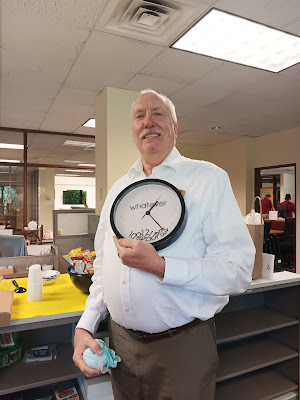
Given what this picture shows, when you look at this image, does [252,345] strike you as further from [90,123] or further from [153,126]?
[90,123]

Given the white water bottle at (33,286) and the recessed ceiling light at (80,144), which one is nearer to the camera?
the white water bottle at (33,286)

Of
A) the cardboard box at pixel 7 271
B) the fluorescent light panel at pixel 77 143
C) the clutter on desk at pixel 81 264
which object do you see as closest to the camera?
the clutter on desk at pixel 81 264

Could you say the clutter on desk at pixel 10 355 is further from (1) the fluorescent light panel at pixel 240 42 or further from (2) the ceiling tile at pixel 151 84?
(2) the ceiling tile at pixel 151 84

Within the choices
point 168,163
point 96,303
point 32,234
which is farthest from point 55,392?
point 32,234

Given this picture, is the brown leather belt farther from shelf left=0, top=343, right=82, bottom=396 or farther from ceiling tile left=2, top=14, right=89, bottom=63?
ceiling tile left=2, top=14, right=89, bottom=63

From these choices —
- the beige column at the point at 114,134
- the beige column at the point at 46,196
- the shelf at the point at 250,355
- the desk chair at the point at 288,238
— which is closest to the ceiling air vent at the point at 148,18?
the beige column at the point at 114,134

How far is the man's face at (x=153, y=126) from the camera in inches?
49.4

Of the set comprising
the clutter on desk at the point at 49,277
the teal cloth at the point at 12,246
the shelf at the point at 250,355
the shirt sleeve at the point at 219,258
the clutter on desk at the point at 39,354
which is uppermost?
the shirt sleeve at the point at 219,258

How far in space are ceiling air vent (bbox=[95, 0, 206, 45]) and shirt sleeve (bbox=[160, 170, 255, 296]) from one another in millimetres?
1770

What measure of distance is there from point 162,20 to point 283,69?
1573 millimetres

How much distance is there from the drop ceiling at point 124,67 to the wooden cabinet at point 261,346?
80.8 inches

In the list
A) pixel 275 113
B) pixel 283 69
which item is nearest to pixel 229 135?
pixel 275 113

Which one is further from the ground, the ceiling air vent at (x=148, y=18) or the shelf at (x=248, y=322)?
the ceiling air vent at (x=148, y=18)

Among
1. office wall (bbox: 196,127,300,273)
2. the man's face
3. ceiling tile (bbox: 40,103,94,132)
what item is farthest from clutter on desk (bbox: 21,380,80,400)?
office wall (bbox: 196,127,300,273)
